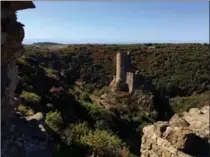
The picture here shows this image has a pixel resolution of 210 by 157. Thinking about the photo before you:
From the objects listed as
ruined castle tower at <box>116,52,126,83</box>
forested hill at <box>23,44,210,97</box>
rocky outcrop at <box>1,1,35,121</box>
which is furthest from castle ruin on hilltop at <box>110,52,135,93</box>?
rocky outcrop at <box>1,1,35,121</box>

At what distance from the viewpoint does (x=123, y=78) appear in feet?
97.8

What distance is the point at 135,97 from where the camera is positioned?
84.2 ft

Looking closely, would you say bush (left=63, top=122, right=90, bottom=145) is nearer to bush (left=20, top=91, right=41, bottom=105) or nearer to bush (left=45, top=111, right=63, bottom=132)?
bush (left=45, top=111, right=63, bottom=132)

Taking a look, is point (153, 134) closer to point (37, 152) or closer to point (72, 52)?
point (37, 152)

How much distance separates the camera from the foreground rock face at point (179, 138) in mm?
6734

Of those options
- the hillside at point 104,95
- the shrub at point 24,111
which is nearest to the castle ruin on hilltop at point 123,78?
the hillside at point 104,95

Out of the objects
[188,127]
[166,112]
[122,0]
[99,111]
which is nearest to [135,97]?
[166,112]

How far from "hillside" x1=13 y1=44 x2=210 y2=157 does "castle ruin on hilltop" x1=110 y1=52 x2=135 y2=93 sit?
74 centimetres

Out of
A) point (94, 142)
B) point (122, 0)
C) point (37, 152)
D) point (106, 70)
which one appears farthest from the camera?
point (106, 70)

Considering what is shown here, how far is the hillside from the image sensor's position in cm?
1028

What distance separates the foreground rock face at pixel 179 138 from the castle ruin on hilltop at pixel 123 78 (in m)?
18.6

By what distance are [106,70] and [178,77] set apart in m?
8.03

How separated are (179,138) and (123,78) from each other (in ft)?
75.4

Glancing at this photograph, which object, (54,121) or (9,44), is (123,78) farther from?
(9,44)
